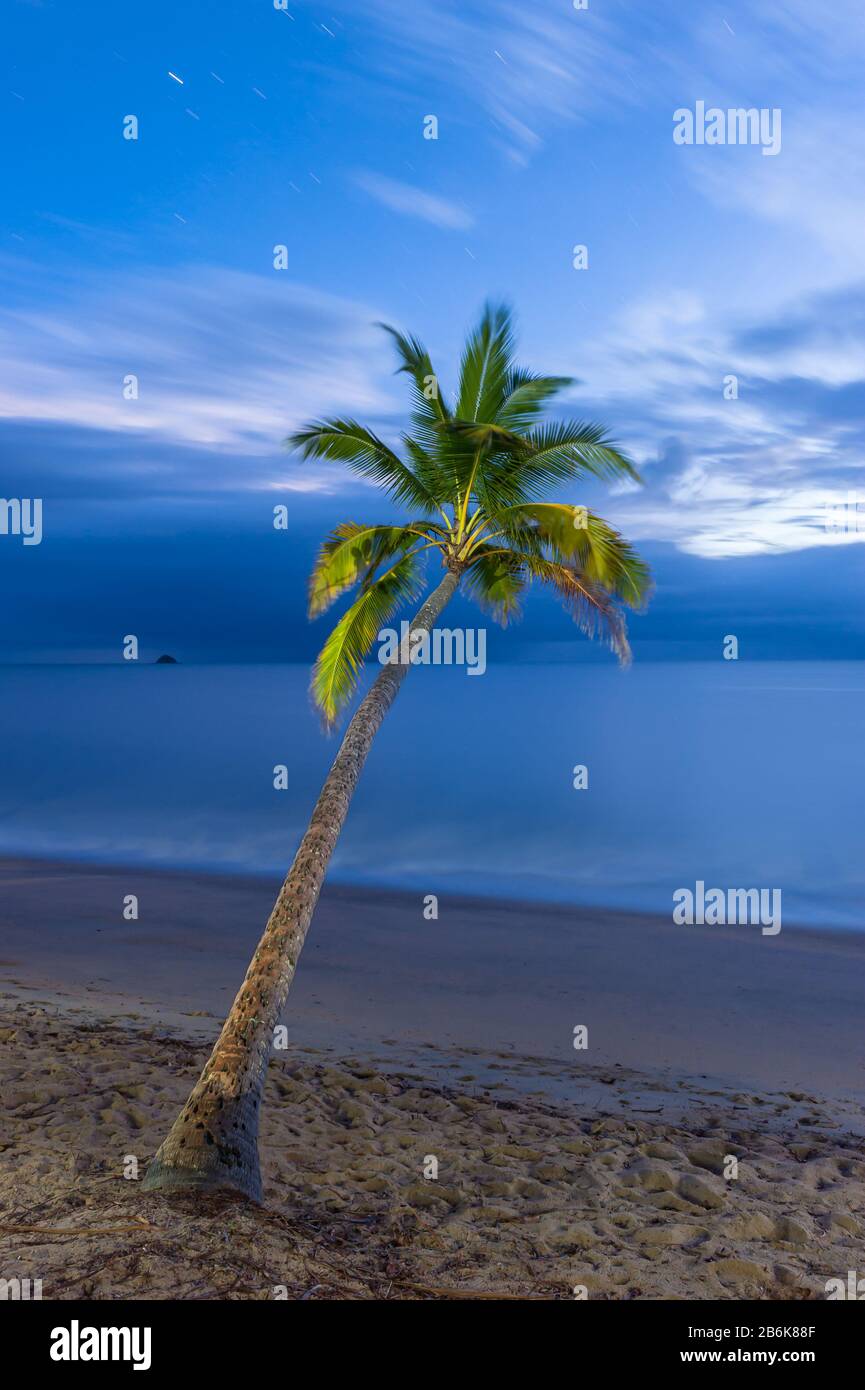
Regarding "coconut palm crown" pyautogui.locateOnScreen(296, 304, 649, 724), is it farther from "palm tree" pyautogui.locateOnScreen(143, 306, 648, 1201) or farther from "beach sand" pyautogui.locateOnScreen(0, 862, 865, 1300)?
"beach sand" pyautogui.locateOnScreen(0, 862, 865, 1300)

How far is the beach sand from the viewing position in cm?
630

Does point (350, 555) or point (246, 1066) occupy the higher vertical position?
point (350, 555)

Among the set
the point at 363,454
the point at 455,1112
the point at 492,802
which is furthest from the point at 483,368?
the point at 492,802

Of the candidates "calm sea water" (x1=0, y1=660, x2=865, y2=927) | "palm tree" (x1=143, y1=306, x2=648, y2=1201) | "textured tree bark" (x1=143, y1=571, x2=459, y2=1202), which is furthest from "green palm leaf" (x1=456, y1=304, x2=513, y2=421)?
"calm sea water" (x1=0, y1=660, x2=865, y2=927)

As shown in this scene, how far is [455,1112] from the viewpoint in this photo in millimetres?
9688

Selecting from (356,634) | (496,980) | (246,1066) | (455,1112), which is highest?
(356,634)

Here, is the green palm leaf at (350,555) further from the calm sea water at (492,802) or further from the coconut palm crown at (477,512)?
the calm sea water at (492,802)

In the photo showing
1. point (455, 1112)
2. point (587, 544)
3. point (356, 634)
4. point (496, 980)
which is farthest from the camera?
point (496, 980)

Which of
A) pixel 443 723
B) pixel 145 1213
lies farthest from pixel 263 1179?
pixel 443 723

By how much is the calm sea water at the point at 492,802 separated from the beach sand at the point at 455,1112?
6.96m

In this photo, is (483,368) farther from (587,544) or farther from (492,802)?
(492,802)

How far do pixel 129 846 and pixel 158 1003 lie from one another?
17526 millimetres

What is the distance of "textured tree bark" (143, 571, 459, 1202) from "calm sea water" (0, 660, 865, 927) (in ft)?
48.2

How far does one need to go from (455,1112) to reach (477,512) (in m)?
6.73
